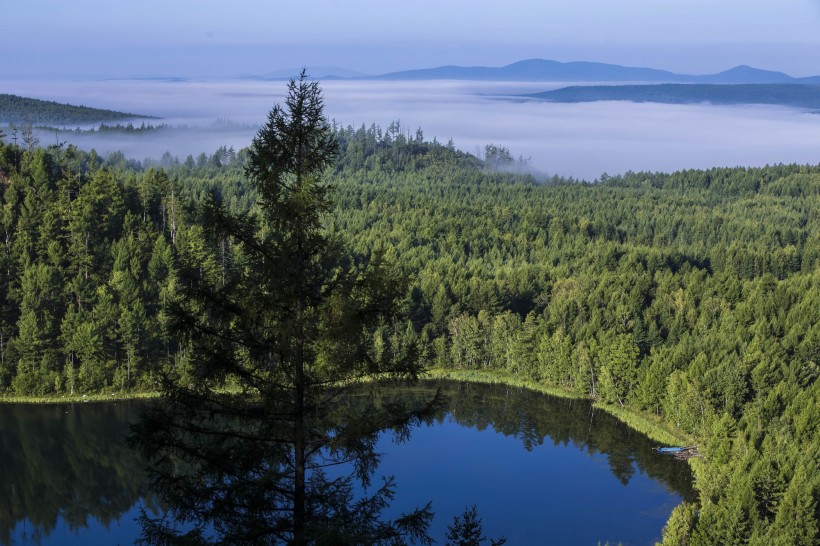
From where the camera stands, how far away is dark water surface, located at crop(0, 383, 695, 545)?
35094 millimetres

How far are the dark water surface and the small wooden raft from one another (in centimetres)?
59

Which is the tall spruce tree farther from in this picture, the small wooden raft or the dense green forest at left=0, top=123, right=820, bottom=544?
the small wooden raft

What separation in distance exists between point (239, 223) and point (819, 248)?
8905 cm

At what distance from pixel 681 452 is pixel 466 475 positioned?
11.2 m

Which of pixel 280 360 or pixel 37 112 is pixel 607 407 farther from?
pixel 37 112

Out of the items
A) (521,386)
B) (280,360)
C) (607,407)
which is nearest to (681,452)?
(607,407)

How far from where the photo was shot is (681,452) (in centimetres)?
4356

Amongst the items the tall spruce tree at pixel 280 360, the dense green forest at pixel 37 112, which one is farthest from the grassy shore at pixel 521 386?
the dense green forest at pixel 37 112

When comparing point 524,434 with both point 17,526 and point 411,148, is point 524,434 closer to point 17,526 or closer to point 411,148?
point 17,526

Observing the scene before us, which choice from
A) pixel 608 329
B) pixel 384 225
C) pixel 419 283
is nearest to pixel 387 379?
pixel 608 329

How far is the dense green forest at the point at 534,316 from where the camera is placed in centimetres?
3562

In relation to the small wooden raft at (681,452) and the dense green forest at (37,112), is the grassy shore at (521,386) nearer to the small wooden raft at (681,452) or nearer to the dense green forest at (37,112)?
the small wooden raft at (681,452)

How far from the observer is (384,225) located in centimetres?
9000

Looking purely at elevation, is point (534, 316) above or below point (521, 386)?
above
